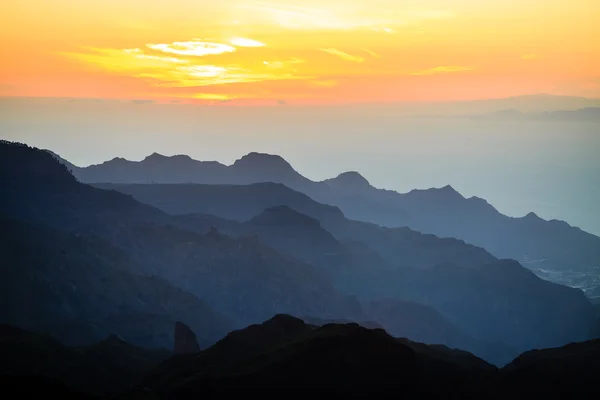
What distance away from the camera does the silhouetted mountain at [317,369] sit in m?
106

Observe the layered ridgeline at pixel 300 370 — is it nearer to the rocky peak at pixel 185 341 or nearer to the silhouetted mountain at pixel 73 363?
the silhouetted mountain at pixel 73 363

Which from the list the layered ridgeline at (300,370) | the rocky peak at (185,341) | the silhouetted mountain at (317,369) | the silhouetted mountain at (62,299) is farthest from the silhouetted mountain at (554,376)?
the silhouetted mountain at (62,299)

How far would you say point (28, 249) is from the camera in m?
189

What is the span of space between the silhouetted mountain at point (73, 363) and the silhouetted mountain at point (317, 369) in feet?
48.8

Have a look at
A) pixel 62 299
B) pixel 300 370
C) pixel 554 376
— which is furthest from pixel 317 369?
pixel 62 299

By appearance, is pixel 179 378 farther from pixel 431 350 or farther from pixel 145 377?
pixel 431 350

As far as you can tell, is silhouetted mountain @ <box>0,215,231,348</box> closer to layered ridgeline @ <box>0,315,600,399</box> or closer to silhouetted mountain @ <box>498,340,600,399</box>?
layered ridgeline @ <box>0,315,600,399</box>

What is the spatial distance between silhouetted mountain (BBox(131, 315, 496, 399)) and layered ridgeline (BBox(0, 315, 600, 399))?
0.17m

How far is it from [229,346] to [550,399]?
57737 millimetres

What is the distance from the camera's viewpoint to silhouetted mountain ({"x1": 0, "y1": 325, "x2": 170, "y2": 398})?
403ft

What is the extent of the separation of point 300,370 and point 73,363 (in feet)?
162

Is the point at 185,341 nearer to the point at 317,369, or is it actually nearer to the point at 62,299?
the point at 62,299

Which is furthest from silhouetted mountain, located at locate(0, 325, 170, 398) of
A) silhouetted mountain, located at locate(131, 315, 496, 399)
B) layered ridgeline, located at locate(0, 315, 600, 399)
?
silhouetted mountain, located at locate(131, 315, 496, 399)

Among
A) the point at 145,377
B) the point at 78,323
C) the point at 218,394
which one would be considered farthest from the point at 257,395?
the point at 78,323
